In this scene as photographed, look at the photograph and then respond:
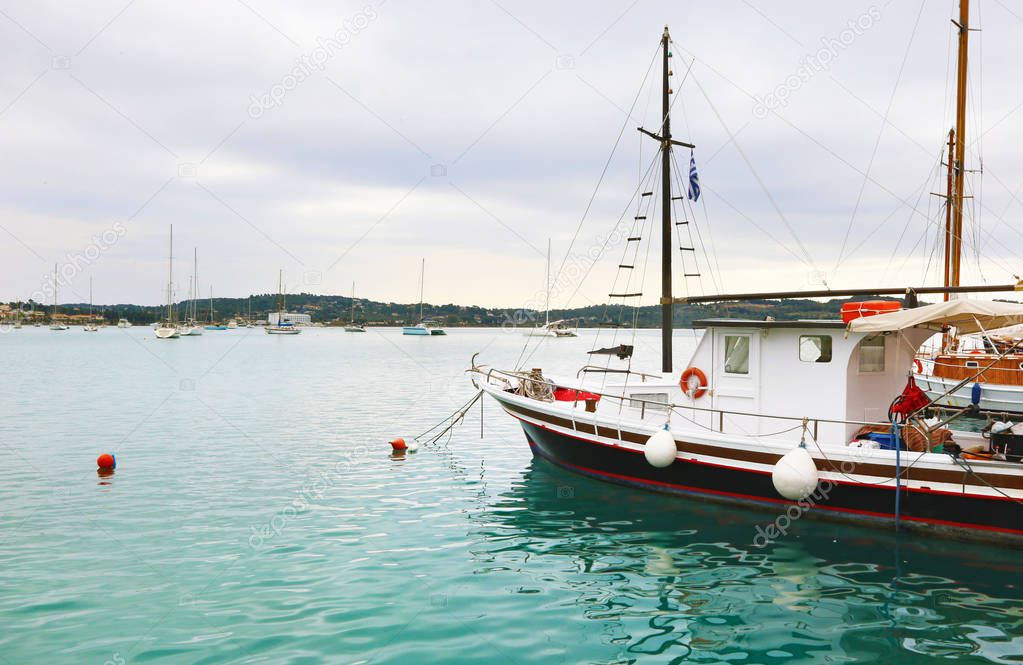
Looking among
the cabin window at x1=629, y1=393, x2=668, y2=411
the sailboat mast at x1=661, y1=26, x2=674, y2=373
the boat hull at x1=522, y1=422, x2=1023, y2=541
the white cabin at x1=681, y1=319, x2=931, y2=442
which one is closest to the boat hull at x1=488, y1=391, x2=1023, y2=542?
the boat hull at x1=522, y1=422, x2=1023, y2=541

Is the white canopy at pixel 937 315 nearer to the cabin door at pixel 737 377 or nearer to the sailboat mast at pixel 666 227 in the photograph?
the cabin door at pixel 737 377

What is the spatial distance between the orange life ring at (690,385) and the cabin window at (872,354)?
290cm

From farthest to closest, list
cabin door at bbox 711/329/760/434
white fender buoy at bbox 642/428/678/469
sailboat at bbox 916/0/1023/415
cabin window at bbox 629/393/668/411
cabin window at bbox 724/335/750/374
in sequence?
sailboat at bbox 916/0/1023/415, cabin window at bbox 629/393/668/411, cabin window at bbox 724/335/750/374, cabin door at bbox 711/329/760/434, white fender buoy at bbox 642/428/678/469

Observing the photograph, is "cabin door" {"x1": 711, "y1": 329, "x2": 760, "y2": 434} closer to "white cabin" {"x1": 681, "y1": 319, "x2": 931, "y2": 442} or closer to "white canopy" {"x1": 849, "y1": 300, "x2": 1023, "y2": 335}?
"white cabin" {"x1": 681, "y1": 319, "x2": 931, "y2": 442}

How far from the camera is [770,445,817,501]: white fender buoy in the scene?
10977mm

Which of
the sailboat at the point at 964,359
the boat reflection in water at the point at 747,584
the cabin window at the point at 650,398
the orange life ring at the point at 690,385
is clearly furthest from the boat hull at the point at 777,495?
the sailboat at the point at 964,359

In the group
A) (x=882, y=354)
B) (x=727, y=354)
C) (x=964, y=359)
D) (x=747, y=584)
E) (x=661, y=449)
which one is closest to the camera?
(x=747, y=584)

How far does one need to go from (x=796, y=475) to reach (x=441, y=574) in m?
5.86

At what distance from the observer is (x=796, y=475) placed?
10961 millimetres

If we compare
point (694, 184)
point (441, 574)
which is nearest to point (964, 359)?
point (694, 184)

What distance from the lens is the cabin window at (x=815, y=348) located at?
1261 centimetres

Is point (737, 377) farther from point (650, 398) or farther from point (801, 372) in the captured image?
point (650, 398)

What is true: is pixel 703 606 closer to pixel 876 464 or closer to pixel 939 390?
pixel 876 464

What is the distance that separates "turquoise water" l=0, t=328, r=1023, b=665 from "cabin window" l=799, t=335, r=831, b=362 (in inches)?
120
